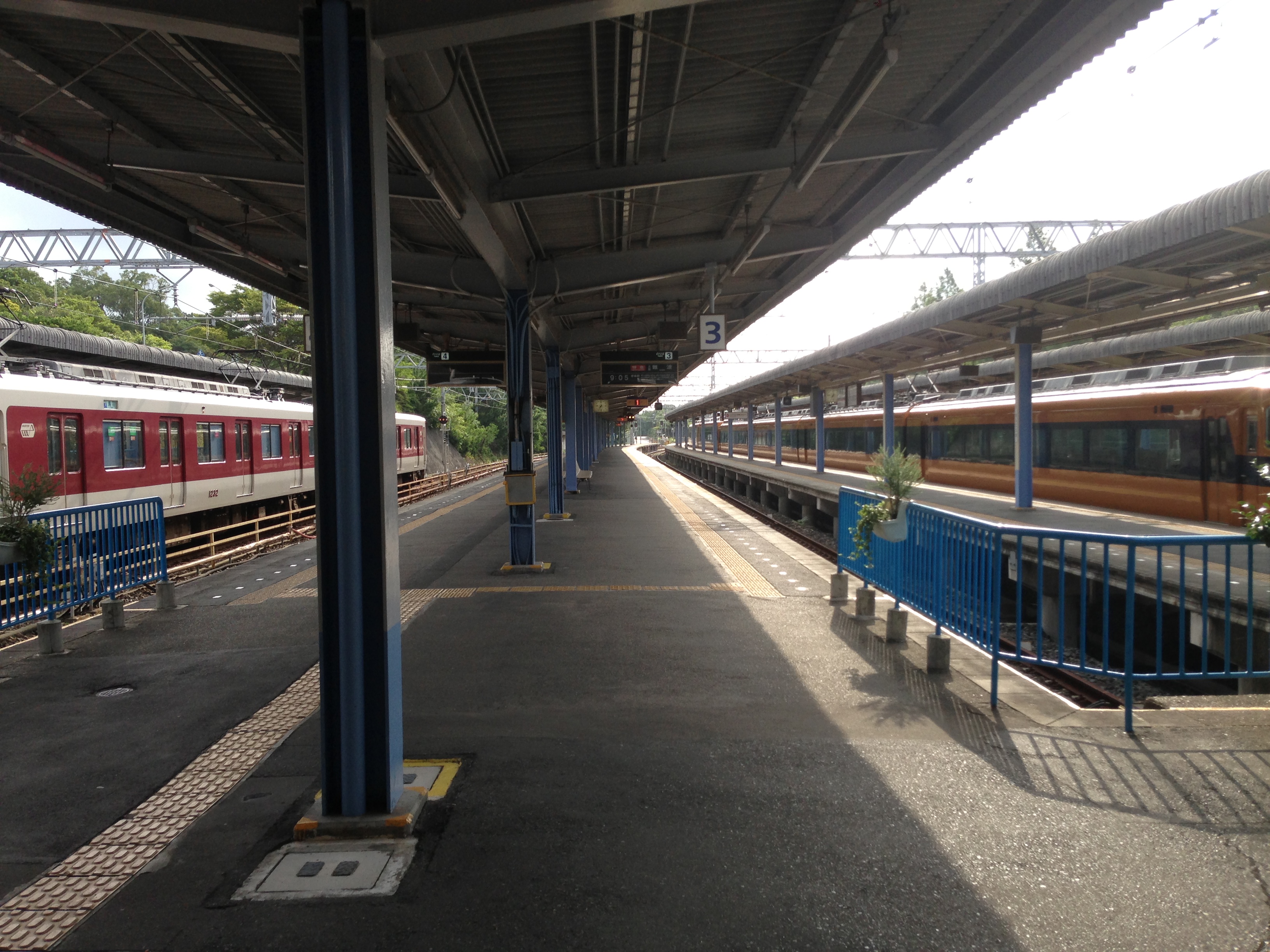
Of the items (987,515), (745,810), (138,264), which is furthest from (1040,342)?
(138,264)

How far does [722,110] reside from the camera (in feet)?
21.2

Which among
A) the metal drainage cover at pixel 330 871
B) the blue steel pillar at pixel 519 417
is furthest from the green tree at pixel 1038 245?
the metal drainage cover at pixel 330 871

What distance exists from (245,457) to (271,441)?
1333 mm

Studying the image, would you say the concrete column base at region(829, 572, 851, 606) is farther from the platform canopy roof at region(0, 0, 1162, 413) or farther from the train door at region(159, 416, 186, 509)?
the train door at region(159, 416, 186, 509)

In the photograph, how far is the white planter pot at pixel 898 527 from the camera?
6438 mm

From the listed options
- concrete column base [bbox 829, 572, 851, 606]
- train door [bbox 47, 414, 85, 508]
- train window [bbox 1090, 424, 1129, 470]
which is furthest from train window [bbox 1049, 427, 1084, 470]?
train door [bbox 47, 414, 85, 508]

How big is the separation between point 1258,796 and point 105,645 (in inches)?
313

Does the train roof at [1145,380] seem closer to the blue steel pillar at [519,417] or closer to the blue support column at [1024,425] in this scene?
the blue support column at [1024,425]

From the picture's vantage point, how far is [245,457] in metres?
15.8

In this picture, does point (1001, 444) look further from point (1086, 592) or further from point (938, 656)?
point (1086, 592)

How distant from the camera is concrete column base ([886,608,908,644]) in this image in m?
6.48

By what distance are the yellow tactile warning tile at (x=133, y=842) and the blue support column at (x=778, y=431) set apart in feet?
93.9

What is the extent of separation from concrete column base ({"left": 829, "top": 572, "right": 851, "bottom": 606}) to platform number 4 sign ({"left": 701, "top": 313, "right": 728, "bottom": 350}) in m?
4.29

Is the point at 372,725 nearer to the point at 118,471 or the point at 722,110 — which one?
the point at 722,110
